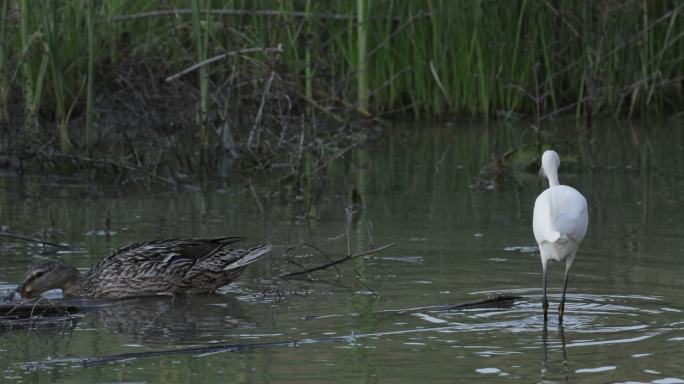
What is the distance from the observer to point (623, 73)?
652 inches

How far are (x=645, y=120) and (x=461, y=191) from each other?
559 cm

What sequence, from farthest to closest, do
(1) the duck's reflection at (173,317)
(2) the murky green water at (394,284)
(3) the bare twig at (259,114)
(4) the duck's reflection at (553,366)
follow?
(3) the bare twig at (259,114) < (1) the duck's reflection at (173,317) < (2) the murky green water at (394,284) < (4) the duck's reflection at (553,366)

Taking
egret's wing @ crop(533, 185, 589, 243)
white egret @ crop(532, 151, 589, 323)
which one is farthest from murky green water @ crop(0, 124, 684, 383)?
egret's wing @ crop(533, 185, 589, 243)

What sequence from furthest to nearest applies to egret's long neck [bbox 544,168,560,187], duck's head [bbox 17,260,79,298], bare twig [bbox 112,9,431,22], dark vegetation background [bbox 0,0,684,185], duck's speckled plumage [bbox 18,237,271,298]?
1. bare twig [bbox 112,9,431,22]
2. dark vegetation background [bbox 0,0,684,185]
3. duck's speckled plumage [bbox 18,237,271,298]
4. duck's head [bbox 17,260,79,298]
5. egret's long neck [bbox 544,168,560,187]

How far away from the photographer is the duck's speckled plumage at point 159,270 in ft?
26.5

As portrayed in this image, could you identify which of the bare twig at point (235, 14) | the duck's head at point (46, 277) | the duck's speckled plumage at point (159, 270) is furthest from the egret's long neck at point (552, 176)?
the bare twig at point (235, 14)

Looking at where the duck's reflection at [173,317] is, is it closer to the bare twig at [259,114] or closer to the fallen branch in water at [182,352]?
the fallen branch in water at [182,352]

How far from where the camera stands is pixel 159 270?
8094mm

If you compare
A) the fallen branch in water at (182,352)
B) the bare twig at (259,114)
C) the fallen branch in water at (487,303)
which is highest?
the bare twig at (259,114)

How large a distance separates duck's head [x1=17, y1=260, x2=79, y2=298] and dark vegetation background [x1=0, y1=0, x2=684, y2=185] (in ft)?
11.0

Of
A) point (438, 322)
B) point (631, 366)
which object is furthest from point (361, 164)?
point (631, 366)

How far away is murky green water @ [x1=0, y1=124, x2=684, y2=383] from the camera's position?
6.04 meters

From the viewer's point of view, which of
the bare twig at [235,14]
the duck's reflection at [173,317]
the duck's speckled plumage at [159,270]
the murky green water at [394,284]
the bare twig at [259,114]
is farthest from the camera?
the bare twig at [235,14]

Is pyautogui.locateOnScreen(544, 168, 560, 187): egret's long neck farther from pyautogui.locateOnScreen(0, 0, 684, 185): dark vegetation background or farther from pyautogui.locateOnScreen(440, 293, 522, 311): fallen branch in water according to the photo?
pyautogui.locateOnScreen(0, 0, 684, 185): dark vegetation background
